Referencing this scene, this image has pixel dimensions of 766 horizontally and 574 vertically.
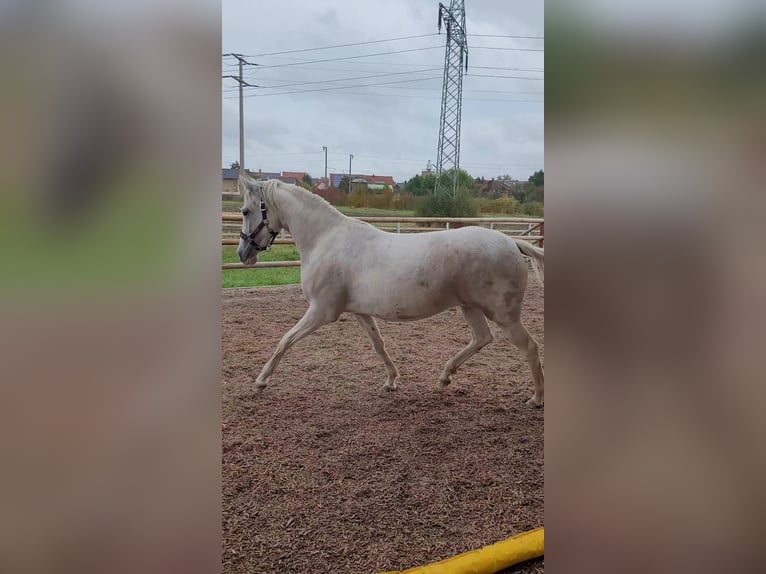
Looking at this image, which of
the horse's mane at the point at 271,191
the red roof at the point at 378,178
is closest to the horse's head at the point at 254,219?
the horse's mane at the point at 271,191

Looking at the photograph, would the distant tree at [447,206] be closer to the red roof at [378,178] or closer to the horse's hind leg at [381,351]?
the red roof at [378,178]

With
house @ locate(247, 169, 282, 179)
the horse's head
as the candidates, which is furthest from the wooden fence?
the horse's head

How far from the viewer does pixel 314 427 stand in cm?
178

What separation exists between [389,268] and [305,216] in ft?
1.47

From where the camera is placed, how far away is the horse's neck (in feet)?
6.66

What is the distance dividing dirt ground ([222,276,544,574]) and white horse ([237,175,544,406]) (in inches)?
7.6

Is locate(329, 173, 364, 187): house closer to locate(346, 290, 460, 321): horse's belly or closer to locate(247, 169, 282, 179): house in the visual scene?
locate(247, 169, 282, 179): house
